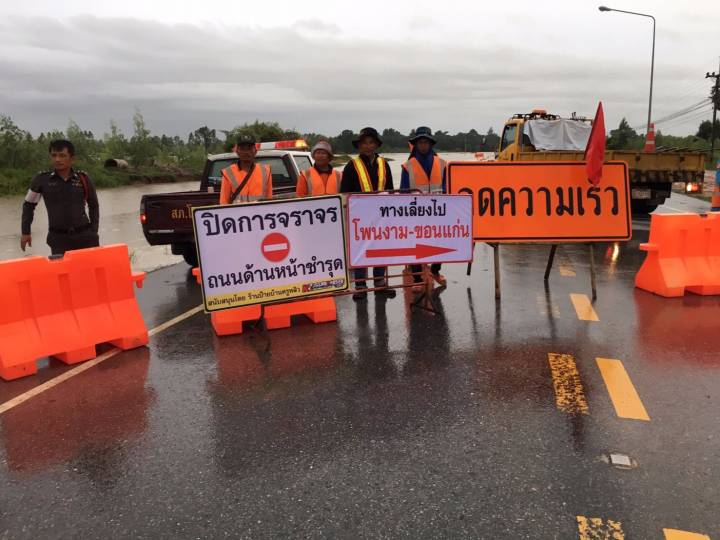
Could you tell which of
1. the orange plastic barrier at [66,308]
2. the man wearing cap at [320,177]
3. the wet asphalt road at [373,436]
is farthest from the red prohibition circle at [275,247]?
the orange plastic barrier at [66,308]

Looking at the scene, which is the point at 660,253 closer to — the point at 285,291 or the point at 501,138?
the point at 285,291

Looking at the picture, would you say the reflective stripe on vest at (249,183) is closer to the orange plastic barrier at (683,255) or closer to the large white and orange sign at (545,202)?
the large white and orange sign at (545,202)

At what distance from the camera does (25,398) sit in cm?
417

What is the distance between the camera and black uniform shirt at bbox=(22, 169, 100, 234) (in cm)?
554

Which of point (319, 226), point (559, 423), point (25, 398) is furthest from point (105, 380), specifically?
point (559, 423)

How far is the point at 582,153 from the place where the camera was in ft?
44.5

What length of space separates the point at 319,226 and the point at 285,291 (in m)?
0.75

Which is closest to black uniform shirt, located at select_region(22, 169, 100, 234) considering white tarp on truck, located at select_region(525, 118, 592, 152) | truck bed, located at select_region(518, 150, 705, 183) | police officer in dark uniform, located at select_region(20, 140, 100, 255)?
police officer in dark uniform, located at select_region(20, 140, 100, 255)

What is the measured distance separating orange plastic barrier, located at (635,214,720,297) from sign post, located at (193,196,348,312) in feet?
12.7

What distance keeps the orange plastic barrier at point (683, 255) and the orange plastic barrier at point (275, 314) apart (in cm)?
392

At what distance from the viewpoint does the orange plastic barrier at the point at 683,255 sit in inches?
263

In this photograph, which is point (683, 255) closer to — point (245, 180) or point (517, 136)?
point (245, 180)

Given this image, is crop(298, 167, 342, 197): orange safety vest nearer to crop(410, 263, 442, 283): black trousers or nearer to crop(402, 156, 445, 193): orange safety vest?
crop(402, 156, 445, 193): orange safety vest

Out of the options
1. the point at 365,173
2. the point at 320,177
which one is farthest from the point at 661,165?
the point at 320,177
